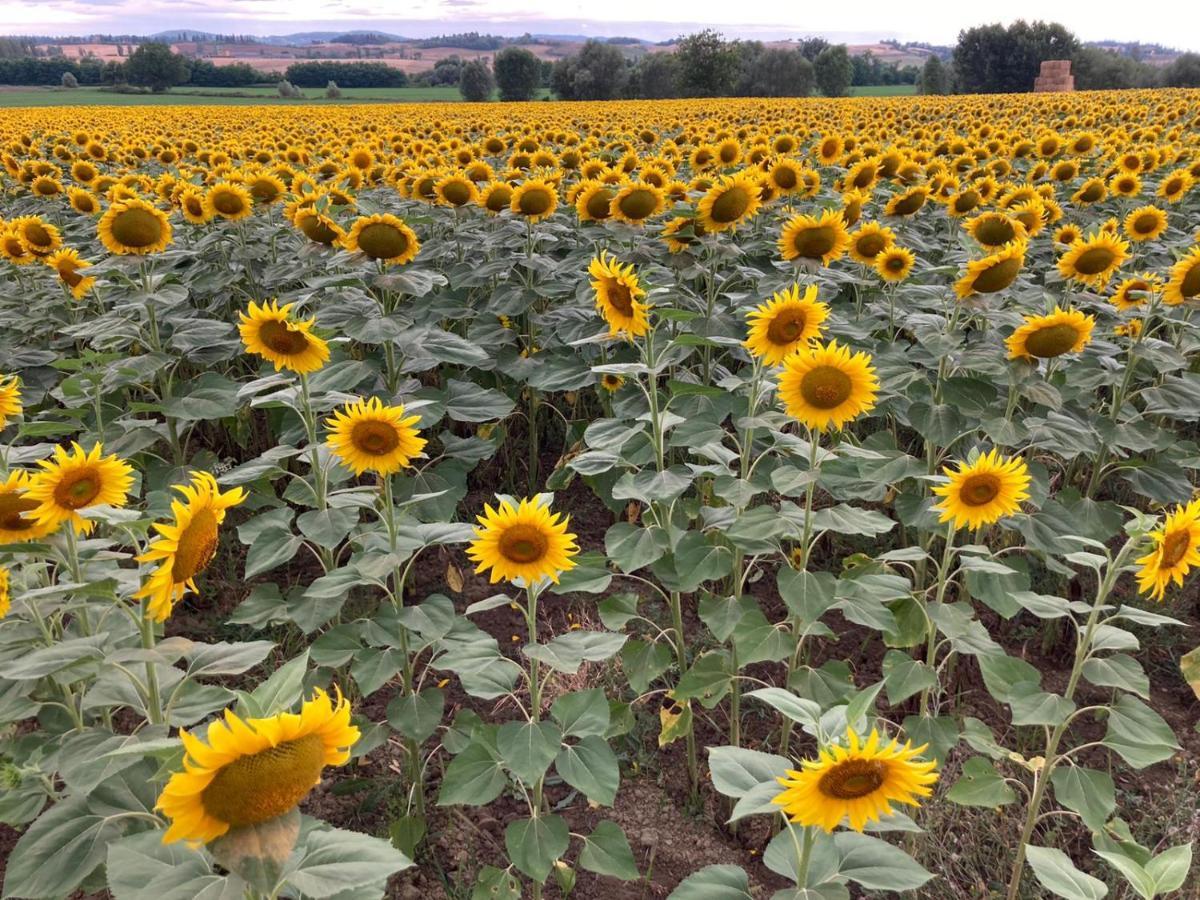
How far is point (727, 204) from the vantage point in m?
4.21

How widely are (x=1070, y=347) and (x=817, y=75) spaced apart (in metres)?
57.9

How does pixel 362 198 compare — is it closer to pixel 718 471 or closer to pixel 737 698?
pixel 718 471

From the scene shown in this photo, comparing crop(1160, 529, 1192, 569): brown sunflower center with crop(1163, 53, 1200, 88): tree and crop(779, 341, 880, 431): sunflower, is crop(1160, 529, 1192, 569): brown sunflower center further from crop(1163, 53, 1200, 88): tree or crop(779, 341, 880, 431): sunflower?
crop(1163, 53, 1200, 88): tree

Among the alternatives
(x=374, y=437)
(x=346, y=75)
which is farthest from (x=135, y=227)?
(x=346, y=75)

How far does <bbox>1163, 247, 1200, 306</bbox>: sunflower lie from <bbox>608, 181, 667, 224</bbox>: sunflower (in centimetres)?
246

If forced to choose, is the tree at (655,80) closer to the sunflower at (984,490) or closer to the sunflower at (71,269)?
the sunflower at (71,269)

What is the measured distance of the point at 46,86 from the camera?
63.4 m

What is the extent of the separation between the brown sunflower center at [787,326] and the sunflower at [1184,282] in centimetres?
209

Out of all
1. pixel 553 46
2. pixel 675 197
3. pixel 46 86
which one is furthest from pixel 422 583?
pixel 553 46

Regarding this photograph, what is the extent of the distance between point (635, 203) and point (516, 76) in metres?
55.3

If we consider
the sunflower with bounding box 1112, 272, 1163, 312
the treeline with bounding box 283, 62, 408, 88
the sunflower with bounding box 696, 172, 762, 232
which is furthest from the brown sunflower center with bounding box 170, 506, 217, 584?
the treeline with bounding box 283, 62, 408, 88

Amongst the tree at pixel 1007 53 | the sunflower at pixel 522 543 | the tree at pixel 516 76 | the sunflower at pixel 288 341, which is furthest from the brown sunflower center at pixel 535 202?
the tree at pixel 1007 53

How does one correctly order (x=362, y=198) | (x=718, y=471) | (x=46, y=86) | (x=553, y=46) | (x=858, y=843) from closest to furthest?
(x=858, y=843)
(x=718, y=471)
(x=362, y=198)
(x=46, y=86)
(x=553, y=46)

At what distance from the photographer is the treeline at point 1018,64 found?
5072 centimetres
